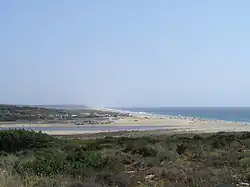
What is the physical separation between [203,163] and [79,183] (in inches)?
298

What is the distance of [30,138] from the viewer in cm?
2727

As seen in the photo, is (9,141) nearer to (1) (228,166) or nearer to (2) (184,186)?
(1) (228,166)

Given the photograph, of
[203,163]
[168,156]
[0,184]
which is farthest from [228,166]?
[0,184]

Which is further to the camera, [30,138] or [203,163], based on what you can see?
[30,138]

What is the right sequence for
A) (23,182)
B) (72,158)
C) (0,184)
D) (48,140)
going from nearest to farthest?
1. (0,184)
2. (23,182)
3. (72,158)
4. (48,140)

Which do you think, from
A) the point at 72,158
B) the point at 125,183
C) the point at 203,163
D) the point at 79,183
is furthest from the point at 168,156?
the point at 79,183

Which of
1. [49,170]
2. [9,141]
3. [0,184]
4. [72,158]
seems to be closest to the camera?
[0,184]

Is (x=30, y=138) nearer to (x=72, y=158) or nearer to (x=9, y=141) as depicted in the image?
(x=9, y=141)

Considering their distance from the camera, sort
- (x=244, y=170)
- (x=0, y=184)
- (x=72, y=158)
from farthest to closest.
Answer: (x=72, y=158) < (x=244, y=170) < (x=0, y=184)

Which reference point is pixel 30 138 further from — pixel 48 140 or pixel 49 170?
pixel 49 170

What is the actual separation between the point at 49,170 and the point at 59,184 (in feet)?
9.44

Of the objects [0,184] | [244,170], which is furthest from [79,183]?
[244,170]

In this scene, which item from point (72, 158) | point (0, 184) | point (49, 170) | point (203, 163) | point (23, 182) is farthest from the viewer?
point (203, 163)

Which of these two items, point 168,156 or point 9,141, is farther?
point 9,141
